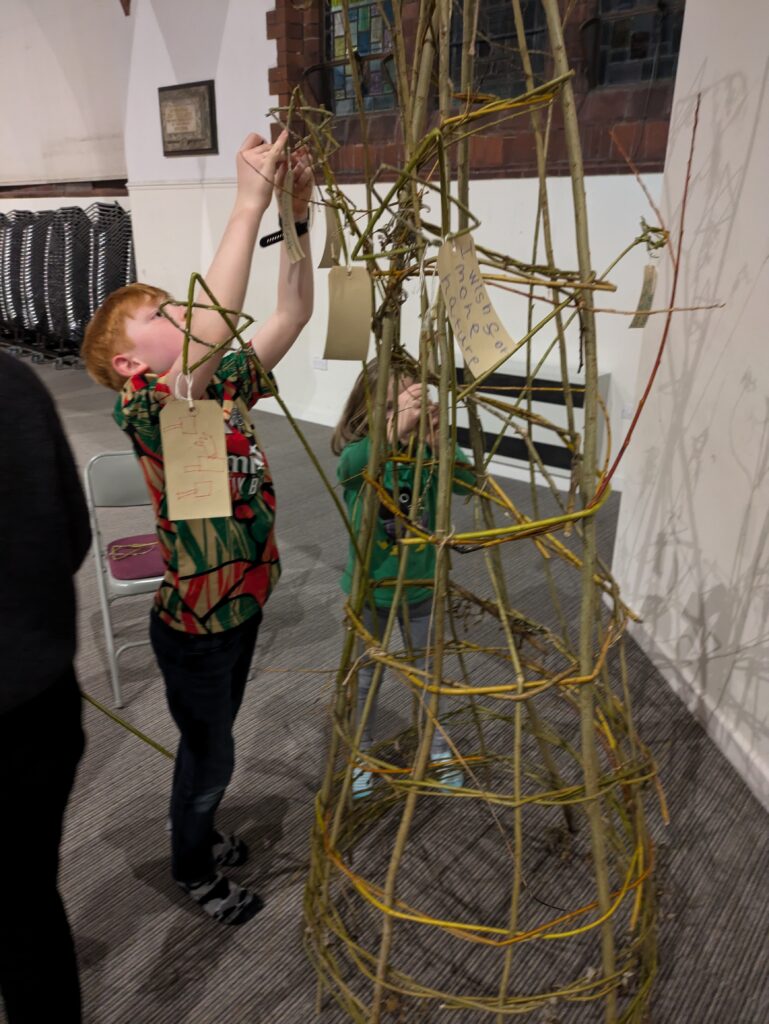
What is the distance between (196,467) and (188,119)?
14.3 ft

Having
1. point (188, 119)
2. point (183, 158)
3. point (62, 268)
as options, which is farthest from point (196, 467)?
point (62, 268)

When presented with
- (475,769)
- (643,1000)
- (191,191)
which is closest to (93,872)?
(475,769)

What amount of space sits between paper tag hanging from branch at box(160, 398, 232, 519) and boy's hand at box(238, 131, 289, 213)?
30 centimetres

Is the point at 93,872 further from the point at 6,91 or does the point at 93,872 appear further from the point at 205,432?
the point at 6,91

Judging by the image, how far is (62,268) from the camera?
5.64m

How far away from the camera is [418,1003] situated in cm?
116

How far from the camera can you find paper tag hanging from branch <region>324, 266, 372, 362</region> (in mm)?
869

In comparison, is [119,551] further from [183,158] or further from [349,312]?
[183,158]

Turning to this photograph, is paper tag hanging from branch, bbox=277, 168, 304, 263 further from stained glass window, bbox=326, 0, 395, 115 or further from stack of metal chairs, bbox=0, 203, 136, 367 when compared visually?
stack of metal chairs, bbox=0, 203, 136, 367

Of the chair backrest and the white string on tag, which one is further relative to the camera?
the chair backrest

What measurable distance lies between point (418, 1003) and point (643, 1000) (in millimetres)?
362

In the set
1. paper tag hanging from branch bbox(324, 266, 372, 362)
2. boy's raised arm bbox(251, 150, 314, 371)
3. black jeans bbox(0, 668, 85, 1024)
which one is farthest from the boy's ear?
black jeans bbox(0, 668, 85, 1024)

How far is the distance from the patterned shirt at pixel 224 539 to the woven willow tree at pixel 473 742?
0.21 metres

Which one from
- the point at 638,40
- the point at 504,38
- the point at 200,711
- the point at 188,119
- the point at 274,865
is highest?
the point at 504,38
